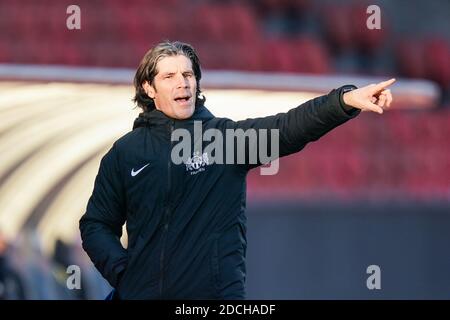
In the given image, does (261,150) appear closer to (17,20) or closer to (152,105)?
(152,105)

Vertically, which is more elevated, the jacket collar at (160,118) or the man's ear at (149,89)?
the man's ear at (149,89)

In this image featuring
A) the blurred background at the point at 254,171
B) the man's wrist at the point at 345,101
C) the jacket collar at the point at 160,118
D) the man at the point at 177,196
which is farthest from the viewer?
the blurred background at the point at 254,171

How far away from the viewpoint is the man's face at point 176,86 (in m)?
3.39

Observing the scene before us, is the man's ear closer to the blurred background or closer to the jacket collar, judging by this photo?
the jacket collar

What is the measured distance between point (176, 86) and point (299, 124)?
39 centimetres

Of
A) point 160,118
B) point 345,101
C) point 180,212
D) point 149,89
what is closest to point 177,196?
point 180,212

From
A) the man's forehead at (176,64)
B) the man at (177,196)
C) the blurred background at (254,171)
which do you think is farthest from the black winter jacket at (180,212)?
the blurred background at (254,171)

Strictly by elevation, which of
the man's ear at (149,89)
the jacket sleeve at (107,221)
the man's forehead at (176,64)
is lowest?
the jacket sleeve at (107,221)

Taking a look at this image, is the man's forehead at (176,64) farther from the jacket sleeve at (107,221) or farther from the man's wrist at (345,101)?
the man's wrist at (345,101)

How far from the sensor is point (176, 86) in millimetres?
3396

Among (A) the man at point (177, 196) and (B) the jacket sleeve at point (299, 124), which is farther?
(A) the man at point (177, 196)

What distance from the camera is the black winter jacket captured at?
10.8 feet

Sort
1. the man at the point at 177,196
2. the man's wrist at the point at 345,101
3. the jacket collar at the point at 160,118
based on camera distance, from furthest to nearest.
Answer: the jacket collar at the point at 160,118
the man at the point at 177,196
the man's wrist at the point at 345,101

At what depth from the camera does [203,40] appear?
26.7 ft
